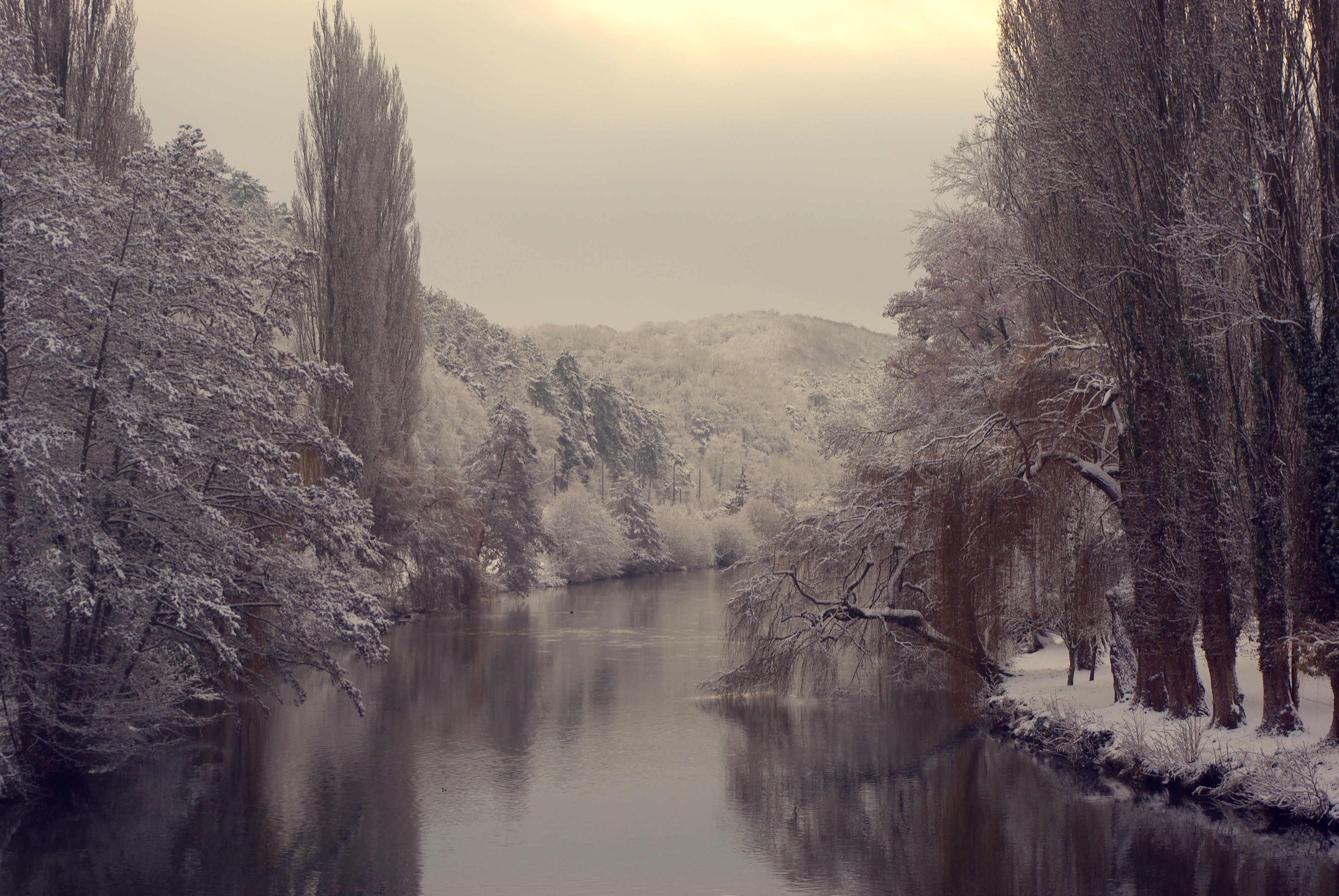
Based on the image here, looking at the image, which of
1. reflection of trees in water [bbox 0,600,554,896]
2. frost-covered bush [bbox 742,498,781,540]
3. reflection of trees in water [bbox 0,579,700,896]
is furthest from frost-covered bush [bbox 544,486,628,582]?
reflection of trees in water [bbox 0,600,554,896]

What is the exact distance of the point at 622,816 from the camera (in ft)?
46.8

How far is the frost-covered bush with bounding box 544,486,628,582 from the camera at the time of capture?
55875mm

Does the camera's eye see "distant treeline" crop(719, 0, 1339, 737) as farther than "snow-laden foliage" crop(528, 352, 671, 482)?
No

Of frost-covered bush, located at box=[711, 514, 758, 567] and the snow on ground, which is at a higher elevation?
frost-covered bush, located at box=[711, 514, 758, 567]

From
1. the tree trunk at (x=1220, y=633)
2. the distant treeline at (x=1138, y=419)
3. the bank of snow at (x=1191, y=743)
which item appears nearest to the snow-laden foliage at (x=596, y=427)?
the distant treeline at (x=1138, y=419)

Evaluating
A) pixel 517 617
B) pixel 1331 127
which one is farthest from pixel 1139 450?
pixel 517 617

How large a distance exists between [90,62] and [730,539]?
53472mm

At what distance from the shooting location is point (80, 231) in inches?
511

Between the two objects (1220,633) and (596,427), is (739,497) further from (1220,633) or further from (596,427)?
(1220,633)

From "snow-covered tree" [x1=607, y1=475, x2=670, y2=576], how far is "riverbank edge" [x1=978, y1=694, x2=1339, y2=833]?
146ft

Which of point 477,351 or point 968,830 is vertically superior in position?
point 477,351

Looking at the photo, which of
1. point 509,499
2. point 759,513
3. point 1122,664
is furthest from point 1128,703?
point 759,513

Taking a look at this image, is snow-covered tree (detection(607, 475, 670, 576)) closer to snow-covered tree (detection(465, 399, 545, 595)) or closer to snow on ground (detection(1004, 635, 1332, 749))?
snow-covered tree (detection(465, 399, 545, 595))

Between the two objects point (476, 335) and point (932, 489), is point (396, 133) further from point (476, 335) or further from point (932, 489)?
point (476, 335)
